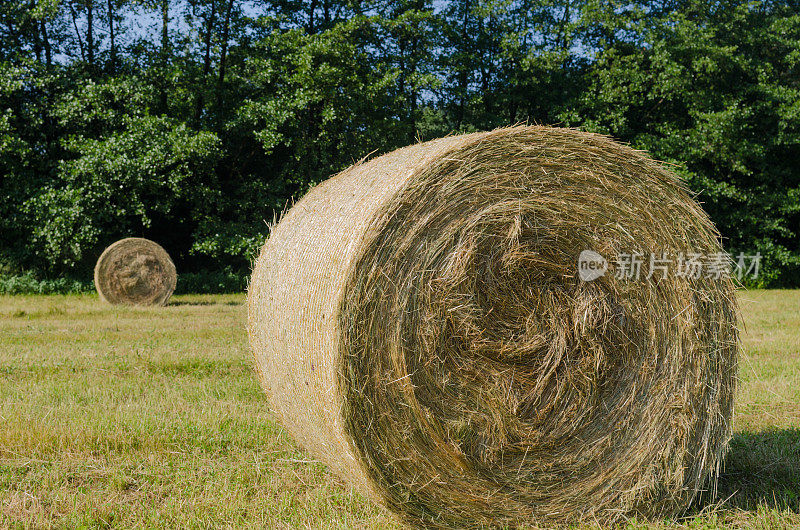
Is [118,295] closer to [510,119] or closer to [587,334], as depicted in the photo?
[587,334]

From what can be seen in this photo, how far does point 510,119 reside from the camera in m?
20.9

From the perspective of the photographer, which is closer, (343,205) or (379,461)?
(379,461)

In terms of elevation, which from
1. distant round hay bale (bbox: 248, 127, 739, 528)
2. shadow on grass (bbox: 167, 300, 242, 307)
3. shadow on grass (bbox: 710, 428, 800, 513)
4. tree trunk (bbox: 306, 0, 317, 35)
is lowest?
shadow on grass (bbox: 167, 300, 242, 307)

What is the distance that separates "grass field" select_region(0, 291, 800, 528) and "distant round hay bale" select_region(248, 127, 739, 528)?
32 centimetres

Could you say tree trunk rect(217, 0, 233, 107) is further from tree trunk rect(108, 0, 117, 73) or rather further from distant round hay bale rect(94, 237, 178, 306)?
distant round hay bale rect(94, 237, 178, 306)

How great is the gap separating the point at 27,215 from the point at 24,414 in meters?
11.7

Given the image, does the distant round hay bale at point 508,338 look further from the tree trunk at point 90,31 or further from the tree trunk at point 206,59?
the tree trunk at point 90,31

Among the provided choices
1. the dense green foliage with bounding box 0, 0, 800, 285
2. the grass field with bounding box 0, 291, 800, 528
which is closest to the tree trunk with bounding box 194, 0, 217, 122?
the dense green foliage with bounding box 0, 0, 800, 285

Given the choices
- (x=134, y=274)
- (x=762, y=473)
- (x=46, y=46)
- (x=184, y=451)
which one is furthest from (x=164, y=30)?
(x=762, y=473)

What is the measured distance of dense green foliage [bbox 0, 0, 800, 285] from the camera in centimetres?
1460

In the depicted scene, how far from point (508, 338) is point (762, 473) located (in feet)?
6.41

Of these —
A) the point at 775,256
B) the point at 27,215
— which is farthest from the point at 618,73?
the point at 27,215

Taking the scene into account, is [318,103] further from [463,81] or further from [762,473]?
[762,473]

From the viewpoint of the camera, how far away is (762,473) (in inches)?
158
